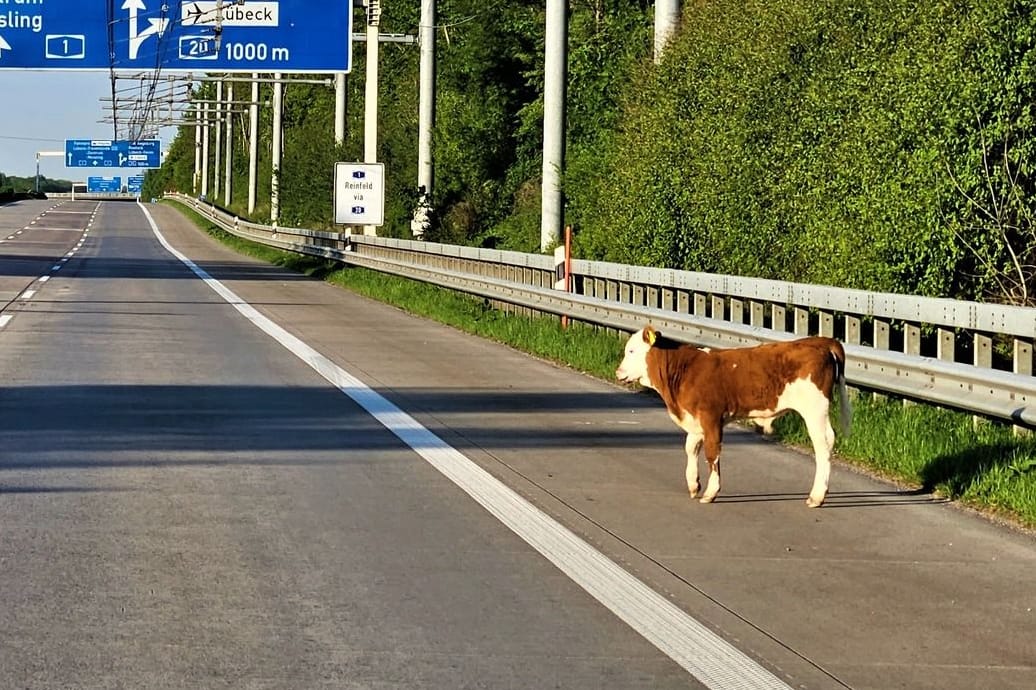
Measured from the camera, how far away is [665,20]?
24031 mm

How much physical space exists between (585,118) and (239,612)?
125 feet

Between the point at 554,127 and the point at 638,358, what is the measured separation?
16.1m

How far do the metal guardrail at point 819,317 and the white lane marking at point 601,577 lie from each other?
278 centimetres

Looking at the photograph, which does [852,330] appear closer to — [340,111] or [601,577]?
[601,577]

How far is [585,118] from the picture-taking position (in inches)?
1737

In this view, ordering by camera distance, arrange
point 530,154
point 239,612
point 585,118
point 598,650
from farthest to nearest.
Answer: point 530,154 < point 585,118 < point 239,612 < point 598,650

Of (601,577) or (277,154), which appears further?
(277,154)

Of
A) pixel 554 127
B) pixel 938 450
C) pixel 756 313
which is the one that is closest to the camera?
pixel 938 450

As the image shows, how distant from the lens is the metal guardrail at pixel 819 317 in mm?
10758

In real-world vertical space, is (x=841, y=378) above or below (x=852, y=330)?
above

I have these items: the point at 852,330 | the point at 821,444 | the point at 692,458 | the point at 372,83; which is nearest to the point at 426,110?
the point at 372,83

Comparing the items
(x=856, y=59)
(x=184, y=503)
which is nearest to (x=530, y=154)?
(x=856, y=59)

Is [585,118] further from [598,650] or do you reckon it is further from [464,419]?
[598,650]

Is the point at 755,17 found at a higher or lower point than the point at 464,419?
higher
